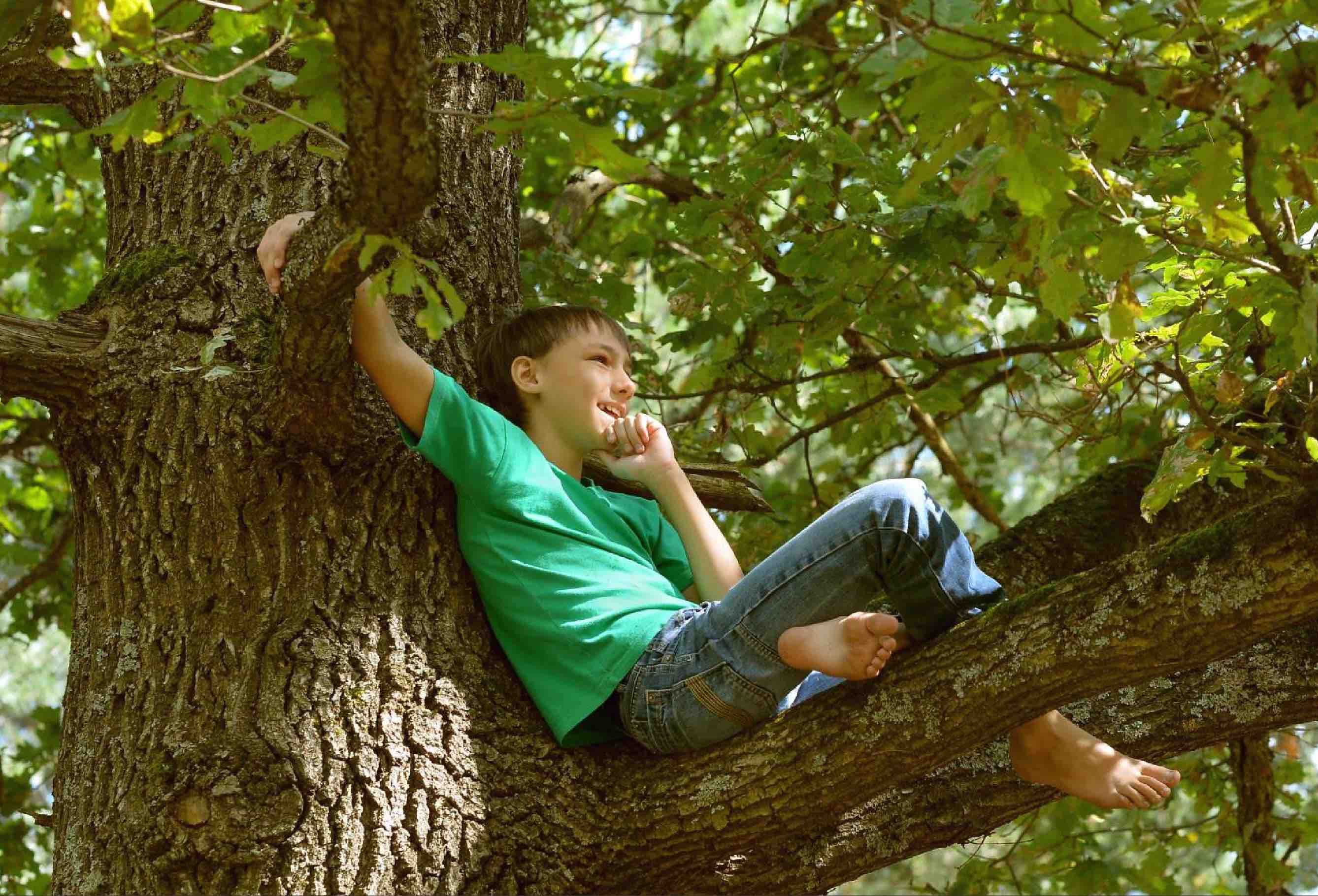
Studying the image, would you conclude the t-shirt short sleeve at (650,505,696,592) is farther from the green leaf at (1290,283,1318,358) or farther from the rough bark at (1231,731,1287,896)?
the rough bark at (1231,731,1287,896)

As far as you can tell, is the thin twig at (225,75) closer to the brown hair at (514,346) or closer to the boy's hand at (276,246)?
the boy's hand at (276,246)

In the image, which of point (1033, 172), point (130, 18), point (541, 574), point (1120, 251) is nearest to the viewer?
point (130, 18)

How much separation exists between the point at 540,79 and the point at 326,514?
3.73 feet

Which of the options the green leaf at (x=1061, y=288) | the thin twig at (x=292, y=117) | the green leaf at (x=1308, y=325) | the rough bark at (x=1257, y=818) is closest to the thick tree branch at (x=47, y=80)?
the thin twig at (x=292, y=117)

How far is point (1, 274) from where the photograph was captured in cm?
644

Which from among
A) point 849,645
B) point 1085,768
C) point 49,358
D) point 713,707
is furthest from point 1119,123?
point 49,358

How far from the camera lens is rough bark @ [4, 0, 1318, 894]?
241 cm

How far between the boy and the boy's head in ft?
0.05

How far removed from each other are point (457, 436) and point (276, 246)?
59 centimetres

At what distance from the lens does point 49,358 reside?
9.38ft

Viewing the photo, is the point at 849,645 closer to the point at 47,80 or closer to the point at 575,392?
the point at 575,392

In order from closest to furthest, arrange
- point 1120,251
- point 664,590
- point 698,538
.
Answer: point 1120,251, point 664,590, point 698,538

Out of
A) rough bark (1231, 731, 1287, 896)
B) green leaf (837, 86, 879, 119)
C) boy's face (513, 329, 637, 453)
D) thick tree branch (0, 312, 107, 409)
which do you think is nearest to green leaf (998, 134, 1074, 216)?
green leaf (837, 86, 879, 119)

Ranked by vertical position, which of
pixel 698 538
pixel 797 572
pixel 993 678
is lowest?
pixel 993 678
